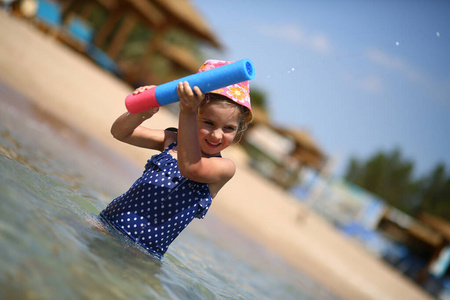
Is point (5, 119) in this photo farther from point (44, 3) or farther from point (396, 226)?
point (396, 226)

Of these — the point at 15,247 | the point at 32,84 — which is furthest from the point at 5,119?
the point at 32,84

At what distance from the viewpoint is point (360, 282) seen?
860cm

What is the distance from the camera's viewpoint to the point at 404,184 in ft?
189

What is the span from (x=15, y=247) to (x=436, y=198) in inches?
2209

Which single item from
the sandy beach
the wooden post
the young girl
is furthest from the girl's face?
the wooden post

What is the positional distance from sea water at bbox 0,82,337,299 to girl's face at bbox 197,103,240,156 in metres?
0.67

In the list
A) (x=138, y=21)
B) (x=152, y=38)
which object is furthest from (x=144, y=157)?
(x=138, y=21)

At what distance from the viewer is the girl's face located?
→ 2.34 m

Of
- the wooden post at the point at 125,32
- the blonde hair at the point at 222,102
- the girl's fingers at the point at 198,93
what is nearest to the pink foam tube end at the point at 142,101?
the blonde hair at the point at 222,102

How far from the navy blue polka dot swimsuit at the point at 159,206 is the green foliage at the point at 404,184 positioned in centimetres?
4854

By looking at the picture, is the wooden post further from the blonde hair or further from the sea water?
the blonde hair

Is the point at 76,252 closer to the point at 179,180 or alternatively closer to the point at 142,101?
the point at 179,180

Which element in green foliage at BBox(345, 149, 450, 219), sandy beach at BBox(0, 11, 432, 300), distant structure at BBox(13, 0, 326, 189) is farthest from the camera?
green foliage at BBox(345, 149, 450, 219)

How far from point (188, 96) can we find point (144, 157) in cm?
675
